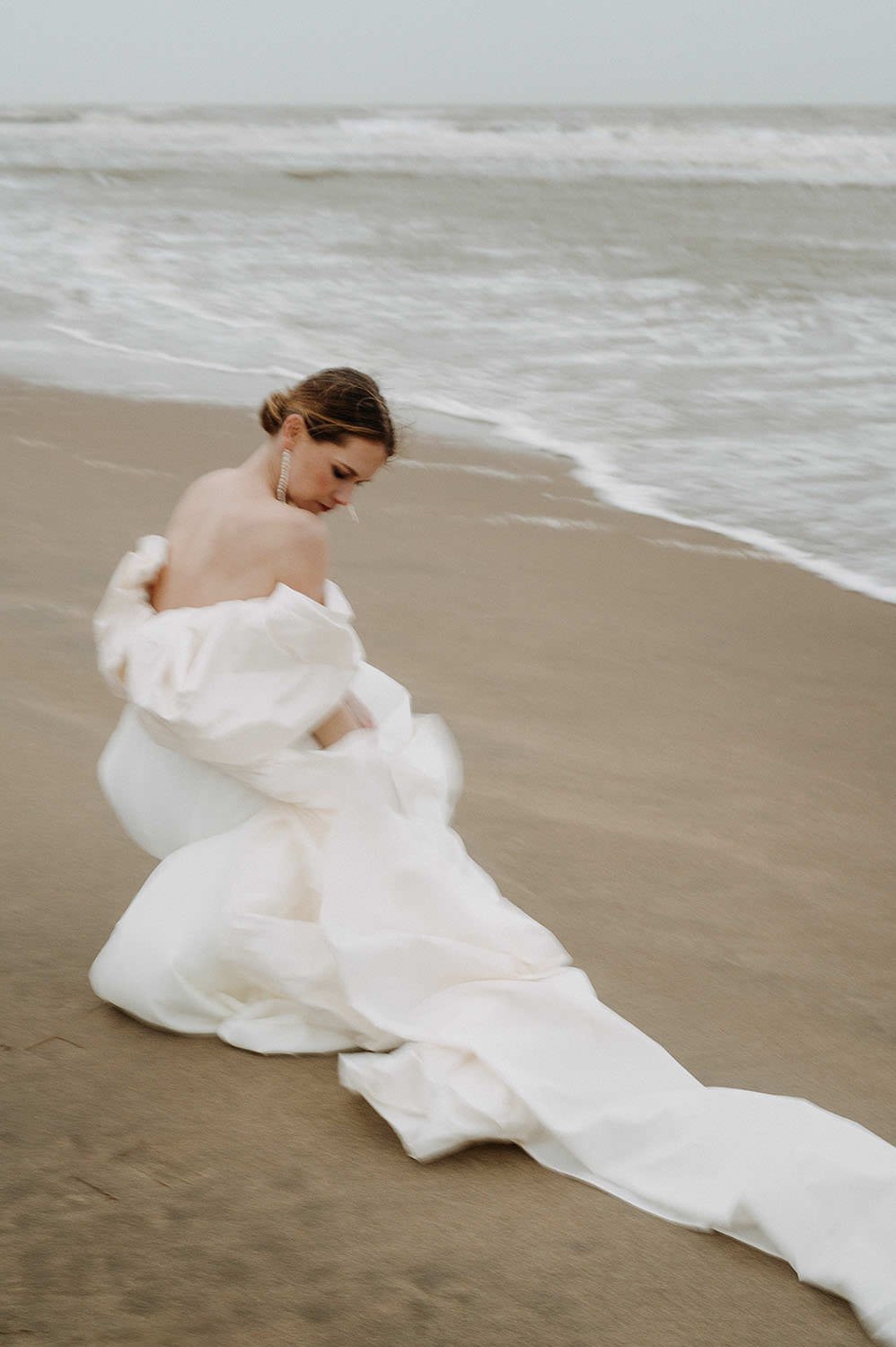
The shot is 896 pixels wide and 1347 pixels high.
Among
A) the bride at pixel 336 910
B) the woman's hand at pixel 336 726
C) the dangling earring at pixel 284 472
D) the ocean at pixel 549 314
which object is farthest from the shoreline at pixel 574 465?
the woman's hand at pixel 336 726

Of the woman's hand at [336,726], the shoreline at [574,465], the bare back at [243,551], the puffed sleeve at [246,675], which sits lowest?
the shoreline at [574,465]

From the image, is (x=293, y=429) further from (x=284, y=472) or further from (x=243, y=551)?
(x=243, y=551)

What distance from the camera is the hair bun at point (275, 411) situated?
121 inches

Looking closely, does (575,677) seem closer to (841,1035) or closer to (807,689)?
(807,689)

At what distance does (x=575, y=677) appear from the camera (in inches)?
197

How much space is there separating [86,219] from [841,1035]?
16.9 meters

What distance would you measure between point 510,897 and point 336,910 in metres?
0.87

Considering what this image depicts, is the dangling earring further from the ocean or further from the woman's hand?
the ocean

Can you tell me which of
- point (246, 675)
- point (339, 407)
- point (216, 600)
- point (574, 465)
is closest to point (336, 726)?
point (246, 675)

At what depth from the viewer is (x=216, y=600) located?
299cm

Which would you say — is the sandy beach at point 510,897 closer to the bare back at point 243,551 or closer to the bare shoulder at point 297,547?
the bare back at point 243,551

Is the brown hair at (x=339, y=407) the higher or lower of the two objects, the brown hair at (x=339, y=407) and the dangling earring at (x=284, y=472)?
the higher

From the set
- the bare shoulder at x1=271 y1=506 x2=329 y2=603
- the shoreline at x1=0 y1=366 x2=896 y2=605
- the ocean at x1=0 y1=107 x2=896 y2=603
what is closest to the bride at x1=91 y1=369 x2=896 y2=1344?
the bare shoulder at x1=271 y1=506 x2=329 y2=603

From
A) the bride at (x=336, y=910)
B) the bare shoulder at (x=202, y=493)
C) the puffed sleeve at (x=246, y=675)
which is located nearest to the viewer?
the bride at (x=336, y=910)
